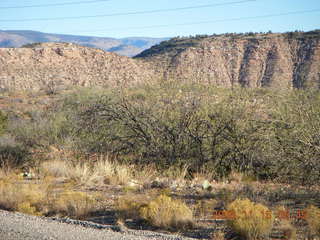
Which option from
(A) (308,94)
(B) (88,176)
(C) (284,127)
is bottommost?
(B) (88,176)

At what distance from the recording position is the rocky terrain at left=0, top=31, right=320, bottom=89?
5809 centimetres

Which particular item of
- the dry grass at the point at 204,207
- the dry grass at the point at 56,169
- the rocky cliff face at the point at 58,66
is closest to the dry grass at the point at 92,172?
the dry grass at the point at 56,169

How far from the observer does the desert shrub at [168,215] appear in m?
8.15

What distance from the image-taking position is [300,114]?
39.7 feet

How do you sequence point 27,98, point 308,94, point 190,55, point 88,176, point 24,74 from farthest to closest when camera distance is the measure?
point 190,55 → point 24,74 → point 27,98 → point 308,94 → point 88,176

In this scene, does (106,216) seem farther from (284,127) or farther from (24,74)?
(24,74)

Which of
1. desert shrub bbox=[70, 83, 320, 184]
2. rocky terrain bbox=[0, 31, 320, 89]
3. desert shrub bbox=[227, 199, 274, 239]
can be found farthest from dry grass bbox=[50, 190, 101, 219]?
rocky terrain bbox=[0, 31, 320, 89]

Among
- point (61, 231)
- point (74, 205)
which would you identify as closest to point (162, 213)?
point (61, 231)

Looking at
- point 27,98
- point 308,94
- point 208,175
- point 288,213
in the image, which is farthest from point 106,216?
point 27,98

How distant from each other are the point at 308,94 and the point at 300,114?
2075 mm

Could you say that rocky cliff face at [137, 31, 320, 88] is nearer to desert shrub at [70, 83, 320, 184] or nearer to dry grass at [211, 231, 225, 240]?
desert shrub at [70, 83, 320, 184]

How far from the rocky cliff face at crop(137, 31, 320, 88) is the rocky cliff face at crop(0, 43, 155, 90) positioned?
5.82m

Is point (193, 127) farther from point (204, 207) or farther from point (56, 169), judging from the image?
point (204, 207)

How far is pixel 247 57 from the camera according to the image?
2667 inches
